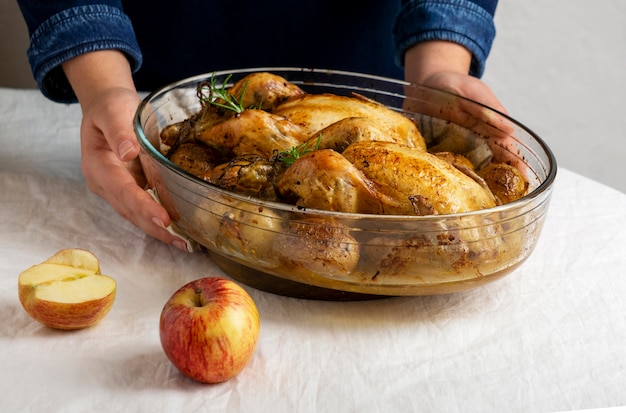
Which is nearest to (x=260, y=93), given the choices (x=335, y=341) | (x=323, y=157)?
(x=323, y=157)

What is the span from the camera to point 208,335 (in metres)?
0.85

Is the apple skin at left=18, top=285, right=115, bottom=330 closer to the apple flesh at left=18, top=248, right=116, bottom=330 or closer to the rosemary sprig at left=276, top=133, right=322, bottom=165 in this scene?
the apple flesh at left=18, top=248, right=116, bottom=330

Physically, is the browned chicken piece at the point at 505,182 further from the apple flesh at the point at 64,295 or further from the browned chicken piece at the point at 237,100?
the apple flesh at the point at 64,295

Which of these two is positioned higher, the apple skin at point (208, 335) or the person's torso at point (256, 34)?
the apple skin at point (208, 335)

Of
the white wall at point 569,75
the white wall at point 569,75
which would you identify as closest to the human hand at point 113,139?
the white wall at point 569,75

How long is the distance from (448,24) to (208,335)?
100 cm

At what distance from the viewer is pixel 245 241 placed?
0.98 metres

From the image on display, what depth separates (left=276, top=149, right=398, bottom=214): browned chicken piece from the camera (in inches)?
37.0

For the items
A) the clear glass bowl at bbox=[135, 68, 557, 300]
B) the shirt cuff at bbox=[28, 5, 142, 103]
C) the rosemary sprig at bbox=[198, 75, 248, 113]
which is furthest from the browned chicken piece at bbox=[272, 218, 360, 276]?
the shirt cuff at bbox=[28, 5, 142, 103]

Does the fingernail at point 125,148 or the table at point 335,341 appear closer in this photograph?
the table at point 335,341

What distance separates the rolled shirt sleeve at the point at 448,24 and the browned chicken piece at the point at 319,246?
2.70ft

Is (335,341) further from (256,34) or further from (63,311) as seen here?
(256,34)

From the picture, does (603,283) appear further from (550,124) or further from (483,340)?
(550,124)

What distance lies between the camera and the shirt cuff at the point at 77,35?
1.38m
